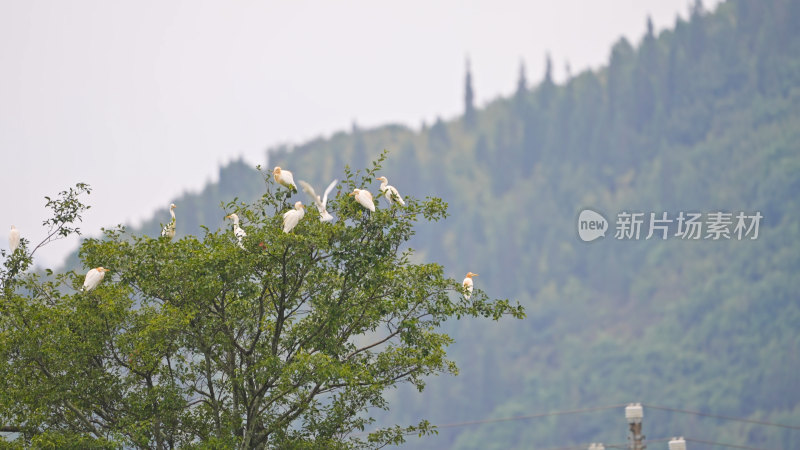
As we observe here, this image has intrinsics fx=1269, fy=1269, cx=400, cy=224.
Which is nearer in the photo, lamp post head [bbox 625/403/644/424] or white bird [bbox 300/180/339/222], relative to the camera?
white bird [bbox 300/180/339/222]

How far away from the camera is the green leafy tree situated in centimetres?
1489

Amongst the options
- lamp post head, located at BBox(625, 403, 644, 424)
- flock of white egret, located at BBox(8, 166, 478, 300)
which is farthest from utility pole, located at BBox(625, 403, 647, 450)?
flock of white egret, located at BBox(8, 166, 478, 300)

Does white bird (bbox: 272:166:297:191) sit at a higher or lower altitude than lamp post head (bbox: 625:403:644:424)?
higher

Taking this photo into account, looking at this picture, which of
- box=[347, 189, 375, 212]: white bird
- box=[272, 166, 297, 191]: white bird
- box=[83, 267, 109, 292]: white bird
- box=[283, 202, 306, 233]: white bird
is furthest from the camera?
box=[272, 166, 297, 191]: white bird

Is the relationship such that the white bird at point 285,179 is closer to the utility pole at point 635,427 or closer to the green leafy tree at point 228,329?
the green leafy tree at point 228,329

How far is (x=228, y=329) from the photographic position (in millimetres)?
15453

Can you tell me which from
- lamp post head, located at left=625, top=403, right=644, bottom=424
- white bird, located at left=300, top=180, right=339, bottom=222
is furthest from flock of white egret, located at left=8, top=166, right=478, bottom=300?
lamp post head, located at left=625, top=403, right=644, bottom=424

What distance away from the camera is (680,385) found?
179 metres

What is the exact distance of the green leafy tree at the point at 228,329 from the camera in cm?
1489

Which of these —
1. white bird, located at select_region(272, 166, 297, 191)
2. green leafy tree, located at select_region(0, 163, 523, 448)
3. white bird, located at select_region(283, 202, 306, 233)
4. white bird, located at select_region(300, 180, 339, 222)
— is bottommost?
green leafy tree, located at select_region(0, 163, 523, 448)

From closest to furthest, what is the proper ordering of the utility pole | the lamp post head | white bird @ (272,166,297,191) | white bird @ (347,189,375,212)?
1. white bird @ (347,189,375,212)
2. white bird @ (272,166,297,191)
3. the utility pole
4. the lamp post head

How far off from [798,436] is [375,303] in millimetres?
140366

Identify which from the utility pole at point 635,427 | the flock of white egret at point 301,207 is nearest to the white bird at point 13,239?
the flock of white egret at point 301,207

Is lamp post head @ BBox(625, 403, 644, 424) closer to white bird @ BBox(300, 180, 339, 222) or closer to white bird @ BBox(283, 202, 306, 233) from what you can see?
white bird @ BBox(300, 180, 339, 222)
